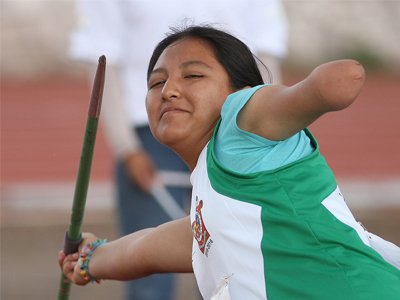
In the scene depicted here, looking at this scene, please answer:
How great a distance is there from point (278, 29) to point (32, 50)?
15017 millimetres

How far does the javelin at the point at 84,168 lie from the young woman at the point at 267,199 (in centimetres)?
26

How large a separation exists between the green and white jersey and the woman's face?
0.12 m

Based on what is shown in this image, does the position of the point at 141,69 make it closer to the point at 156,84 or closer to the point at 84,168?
the point at 84,168

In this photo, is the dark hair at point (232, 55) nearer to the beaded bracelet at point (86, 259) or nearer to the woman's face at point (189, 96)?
the woman's face at point (189, 96)

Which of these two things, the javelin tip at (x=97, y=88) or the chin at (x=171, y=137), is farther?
the javelin tip at (x=97, y=88)

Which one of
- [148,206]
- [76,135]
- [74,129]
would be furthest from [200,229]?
[74,129]

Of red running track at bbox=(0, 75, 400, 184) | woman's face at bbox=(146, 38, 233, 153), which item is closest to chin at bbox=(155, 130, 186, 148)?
woman's face at bbox=(146, 38, 233, 153)

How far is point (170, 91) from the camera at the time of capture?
2.69 m

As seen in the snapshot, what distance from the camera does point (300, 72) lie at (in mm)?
17859

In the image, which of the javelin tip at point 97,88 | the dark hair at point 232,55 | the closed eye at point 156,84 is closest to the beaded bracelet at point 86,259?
the javelin tip at point 97,88

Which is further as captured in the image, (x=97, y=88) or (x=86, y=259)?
(x=86, y=259)

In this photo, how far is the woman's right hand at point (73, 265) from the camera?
321 centimetres

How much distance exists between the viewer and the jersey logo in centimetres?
260

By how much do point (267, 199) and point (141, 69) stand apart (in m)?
1.86
